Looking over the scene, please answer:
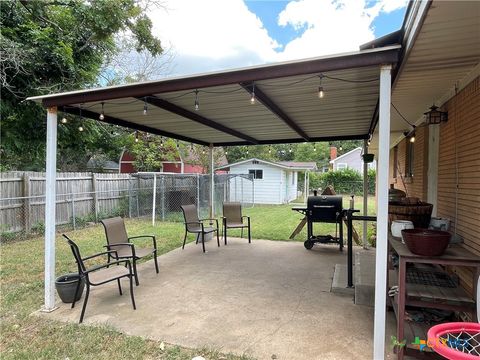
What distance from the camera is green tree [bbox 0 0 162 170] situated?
6609mm

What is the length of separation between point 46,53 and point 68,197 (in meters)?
3.77

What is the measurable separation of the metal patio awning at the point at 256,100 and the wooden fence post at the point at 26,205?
151 inches

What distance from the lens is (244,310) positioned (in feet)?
11.0

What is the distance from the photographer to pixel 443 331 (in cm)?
154

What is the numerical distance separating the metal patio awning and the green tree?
334cm

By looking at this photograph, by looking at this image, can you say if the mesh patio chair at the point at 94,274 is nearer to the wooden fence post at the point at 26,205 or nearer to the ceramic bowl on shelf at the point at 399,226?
the ceramic bowl on shelf at the point at 399,226

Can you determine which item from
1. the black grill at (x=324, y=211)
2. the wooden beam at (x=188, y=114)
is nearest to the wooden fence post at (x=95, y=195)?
the wooden beam at (x=188, y=114)

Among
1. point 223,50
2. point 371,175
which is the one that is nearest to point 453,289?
point 223,50

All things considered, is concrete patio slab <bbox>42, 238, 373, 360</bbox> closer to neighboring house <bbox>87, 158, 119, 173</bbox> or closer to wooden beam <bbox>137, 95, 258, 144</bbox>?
wooden beam <bbox>137, 95, 258, 144</bbox>

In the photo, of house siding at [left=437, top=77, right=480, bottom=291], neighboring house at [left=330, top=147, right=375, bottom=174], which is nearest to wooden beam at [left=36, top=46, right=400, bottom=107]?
house siding at [left=437, top=77, right=480, bottom=291]

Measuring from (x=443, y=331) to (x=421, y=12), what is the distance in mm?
1850

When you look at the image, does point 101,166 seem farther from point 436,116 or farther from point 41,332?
point 436,116

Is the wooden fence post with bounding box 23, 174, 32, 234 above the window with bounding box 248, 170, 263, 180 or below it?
below

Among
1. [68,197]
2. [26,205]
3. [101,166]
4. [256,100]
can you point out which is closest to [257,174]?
[101,166]
